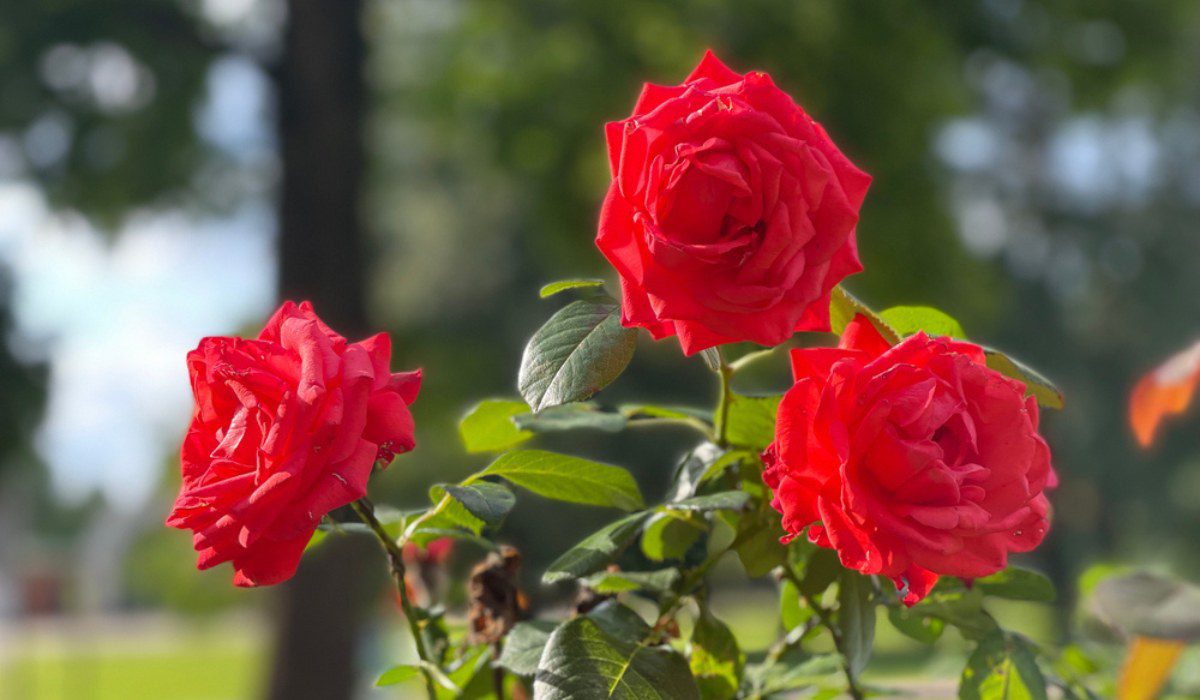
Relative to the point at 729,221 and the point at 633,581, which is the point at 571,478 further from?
the point at 729,221

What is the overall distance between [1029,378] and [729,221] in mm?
167

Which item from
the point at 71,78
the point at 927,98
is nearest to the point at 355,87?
the point at 71,78

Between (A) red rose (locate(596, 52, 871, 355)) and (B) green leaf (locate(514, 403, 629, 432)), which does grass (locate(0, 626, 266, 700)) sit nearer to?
(B) green leaf (locate(514, 403, 629, 432))

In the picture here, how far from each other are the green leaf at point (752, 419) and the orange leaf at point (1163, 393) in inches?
12.8

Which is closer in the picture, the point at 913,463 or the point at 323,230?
the point at 913,463

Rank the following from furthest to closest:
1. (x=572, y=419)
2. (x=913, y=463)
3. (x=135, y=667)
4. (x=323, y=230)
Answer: (x=135, y=667)
(x=323, y=230)
(x=572, y=419)
(x=913, y=463)

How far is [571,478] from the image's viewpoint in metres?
0.57

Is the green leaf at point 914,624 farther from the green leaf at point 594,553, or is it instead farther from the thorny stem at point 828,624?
the green leaf at point 594,553

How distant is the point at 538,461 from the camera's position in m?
0.56

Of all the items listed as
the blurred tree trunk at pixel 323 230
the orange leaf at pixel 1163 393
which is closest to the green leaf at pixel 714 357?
the orange leaf at pixel 1163 393

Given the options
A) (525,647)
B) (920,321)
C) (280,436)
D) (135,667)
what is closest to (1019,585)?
(920,321)

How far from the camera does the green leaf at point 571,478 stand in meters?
0.56

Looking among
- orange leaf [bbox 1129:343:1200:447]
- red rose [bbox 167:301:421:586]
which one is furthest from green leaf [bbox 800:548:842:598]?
orange leaf [bbox 1129:343:1200:447]

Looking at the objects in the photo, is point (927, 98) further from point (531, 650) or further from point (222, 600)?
point (222, 600)
